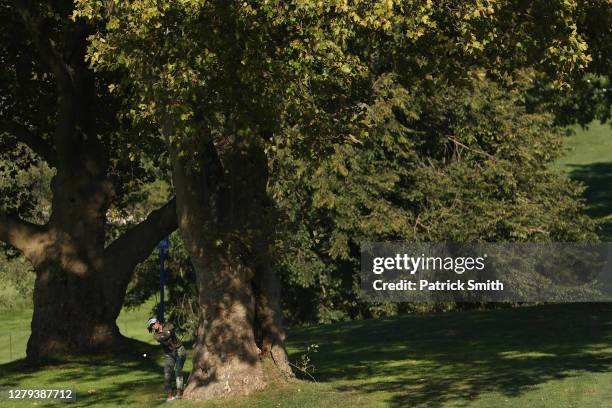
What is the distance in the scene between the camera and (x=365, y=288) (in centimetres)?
4206

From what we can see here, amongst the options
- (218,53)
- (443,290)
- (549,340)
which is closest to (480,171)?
(443,290)

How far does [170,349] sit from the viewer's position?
21.4 meters

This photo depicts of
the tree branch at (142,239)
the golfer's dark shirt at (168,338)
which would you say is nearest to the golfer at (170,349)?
the golfer's dark shirt at (168,338)

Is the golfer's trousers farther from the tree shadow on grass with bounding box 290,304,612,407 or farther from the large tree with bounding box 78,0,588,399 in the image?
the tree shadow on grass with bounding box 290,304,612,407

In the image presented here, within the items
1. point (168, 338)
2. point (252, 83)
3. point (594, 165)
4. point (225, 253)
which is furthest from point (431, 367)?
point (594, 165)

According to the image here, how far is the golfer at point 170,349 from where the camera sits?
2105 cm

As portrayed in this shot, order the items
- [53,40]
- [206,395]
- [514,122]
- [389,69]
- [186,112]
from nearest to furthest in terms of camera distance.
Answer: [186,112] < [206,395] < [53,40] < [389,69] < [514,122]

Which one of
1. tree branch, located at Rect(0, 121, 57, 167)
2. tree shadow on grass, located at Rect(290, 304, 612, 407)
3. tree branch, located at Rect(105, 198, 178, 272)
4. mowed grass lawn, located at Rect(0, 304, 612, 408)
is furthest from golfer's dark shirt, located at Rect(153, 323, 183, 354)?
tree branch, located at Rect(0, 121, 57, 167)

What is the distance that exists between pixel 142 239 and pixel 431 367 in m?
7.44

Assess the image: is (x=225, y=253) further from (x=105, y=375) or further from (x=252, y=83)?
(x=105, y=375)

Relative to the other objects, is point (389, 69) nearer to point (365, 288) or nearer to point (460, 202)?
point (460, 202)

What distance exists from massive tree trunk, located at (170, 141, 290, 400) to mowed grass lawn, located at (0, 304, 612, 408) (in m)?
0.63

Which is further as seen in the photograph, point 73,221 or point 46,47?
point 73,221

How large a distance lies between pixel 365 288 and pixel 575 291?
729 centimetres
